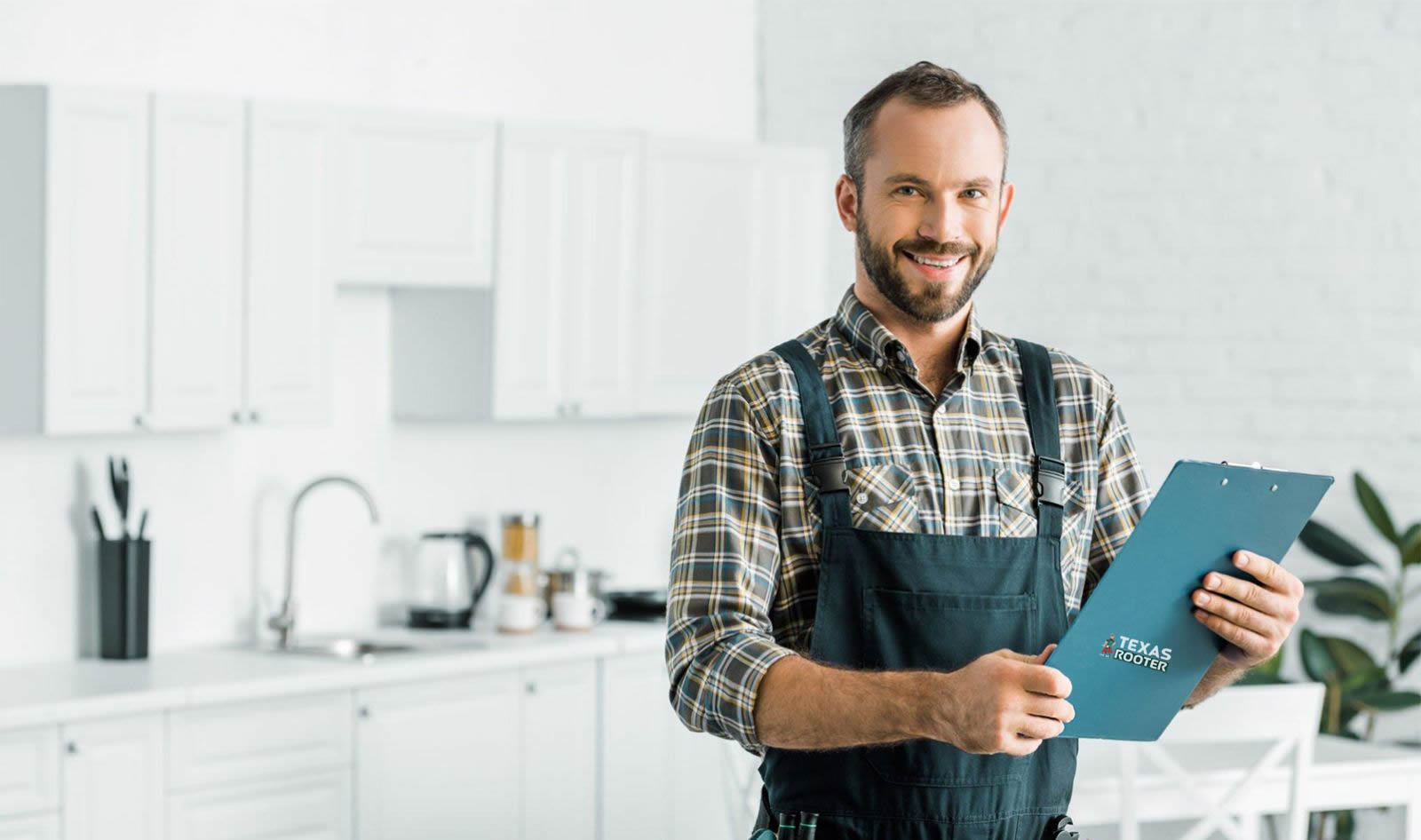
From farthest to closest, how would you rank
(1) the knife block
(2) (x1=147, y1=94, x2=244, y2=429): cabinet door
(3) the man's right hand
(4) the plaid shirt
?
(1) the knife block < (2) (x1=147, y1=94, x2=244, y2=429): cabinet door < (4) the plaid shirt < (3) the man's right hand

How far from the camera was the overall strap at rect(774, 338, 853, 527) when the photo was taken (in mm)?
1911

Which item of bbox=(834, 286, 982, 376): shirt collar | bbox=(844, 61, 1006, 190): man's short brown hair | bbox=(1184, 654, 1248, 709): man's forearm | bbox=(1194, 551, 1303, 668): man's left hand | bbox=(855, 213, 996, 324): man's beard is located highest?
bbox=(844, 61, 1006, 190): man's short brown hair

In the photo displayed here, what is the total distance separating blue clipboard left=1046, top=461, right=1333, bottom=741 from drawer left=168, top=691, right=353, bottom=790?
2623mm

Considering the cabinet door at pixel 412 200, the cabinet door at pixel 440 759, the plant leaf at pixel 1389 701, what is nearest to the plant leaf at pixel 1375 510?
the plant leaf at pixel 1389 701

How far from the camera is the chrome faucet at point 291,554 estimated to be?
4645mm

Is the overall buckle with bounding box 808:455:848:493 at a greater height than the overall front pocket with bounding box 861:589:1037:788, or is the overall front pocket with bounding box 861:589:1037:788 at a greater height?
the overall buckle with bounding box 808:455:848:493

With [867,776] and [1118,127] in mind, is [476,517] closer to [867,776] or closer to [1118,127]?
[1118,127]

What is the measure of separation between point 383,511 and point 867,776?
340 centimetres

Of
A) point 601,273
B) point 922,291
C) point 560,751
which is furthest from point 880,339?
point 601,273

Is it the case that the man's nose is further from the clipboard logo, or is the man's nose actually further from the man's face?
the clipboard logo

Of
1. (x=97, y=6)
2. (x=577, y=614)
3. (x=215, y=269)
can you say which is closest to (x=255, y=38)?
(x=97, y=6)

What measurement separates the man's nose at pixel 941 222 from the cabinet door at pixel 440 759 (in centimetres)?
271

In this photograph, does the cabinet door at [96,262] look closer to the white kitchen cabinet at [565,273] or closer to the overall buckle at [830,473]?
the white kitchen cabinet at [565,273]

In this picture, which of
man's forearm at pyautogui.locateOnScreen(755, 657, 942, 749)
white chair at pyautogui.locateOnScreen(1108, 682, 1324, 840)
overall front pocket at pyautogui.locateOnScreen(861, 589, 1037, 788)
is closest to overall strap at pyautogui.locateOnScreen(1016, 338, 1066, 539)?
overall front pocket at pyautogui.locateOnScreen(861, 589, 1037, 788)
